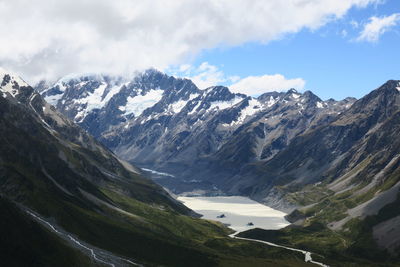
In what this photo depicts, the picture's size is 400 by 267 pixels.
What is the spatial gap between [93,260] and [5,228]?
35219 mm

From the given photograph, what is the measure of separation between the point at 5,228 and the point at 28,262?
17246mm

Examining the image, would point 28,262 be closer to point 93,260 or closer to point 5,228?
point 5,228

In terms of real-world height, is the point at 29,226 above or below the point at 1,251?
above

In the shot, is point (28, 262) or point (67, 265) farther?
point (67, 265)

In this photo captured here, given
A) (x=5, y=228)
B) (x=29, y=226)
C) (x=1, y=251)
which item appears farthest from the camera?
(x=29, y=226)

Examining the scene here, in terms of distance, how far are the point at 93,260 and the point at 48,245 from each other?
1867 cm

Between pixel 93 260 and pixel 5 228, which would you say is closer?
pixel 5 228

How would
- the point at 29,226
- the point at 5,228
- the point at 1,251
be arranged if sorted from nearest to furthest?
→ the point at 1,251 → the point at 5,228 → the point at 29,226

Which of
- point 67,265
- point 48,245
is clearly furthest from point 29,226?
point 67,265

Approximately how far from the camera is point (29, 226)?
193 metres

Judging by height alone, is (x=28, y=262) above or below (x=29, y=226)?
below

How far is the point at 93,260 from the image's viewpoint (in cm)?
19925

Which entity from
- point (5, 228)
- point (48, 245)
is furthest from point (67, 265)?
point (5, 228)

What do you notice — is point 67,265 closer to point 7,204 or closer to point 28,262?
point 28,262
